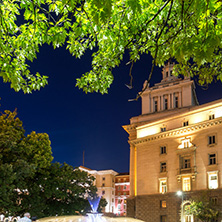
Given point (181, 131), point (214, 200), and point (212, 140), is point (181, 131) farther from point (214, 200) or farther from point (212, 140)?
point (214, 200)

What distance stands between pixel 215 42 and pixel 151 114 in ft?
158

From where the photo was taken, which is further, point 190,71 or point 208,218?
point 208,218

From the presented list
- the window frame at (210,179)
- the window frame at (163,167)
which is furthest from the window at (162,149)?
the window frame at (210,179)

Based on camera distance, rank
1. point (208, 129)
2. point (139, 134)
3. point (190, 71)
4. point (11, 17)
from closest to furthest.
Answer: point (11, 17)
point (190, 71)
point (208, 129)
point (139, 134)

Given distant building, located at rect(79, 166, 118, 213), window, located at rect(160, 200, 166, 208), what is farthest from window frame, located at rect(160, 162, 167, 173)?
distant building, located at rect(79, 166, 118, 213)

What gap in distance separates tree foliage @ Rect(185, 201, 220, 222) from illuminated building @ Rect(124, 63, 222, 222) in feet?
3.01

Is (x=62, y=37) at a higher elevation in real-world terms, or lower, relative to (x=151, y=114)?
lower

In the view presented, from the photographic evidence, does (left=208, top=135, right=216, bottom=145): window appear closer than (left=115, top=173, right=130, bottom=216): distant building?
Yes

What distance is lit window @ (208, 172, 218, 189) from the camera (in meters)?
38.5

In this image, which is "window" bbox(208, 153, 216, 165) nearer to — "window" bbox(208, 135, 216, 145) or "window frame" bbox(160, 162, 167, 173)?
"window" bbox(208, 135, 216, 145)

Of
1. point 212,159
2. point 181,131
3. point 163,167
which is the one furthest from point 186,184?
point 181,131

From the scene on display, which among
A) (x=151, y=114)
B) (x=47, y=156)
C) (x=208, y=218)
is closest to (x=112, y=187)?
(x=151, y=114)

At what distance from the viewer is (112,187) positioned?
89688 millimetres

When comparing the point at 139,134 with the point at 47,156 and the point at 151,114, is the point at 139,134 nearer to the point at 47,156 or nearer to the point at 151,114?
the point at 151,114
